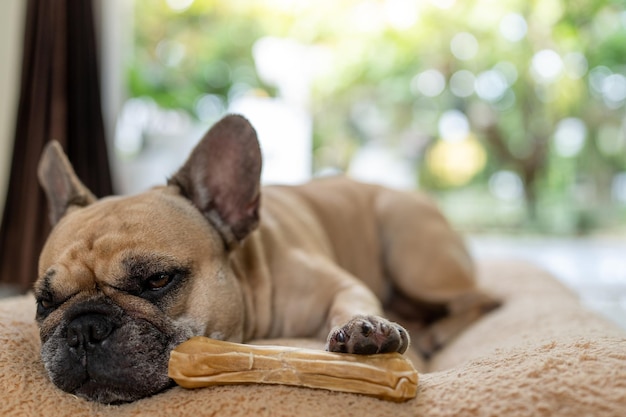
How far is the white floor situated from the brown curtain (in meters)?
2.75

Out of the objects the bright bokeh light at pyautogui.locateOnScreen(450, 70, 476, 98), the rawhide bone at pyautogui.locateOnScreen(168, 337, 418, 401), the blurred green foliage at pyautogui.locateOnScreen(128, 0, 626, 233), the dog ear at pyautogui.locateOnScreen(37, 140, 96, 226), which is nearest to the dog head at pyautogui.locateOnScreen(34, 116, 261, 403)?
the rawhide bone at pyautogui.locateOnScreen(168, 337, 418, 401)

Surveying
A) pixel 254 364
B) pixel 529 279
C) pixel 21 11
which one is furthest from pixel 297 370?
pixel 21 11

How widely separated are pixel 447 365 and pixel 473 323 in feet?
1.89

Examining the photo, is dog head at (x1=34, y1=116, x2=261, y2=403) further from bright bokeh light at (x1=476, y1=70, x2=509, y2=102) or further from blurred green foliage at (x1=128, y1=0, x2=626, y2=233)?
bright bokeh light at (x1=476, y1=70, x2=509, y2=102)

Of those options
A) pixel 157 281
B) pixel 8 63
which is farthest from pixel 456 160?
pixel 157 281

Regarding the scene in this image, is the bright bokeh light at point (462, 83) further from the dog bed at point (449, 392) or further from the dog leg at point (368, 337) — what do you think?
the dog leg at point (368, 337)

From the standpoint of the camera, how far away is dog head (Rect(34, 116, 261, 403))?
1299 millimetres

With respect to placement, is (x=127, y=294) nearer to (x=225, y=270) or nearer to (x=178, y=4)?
(x=225, y=270)

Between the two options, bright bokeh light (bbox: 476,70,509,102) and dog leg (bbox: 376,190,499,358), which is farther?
bright bokeh light (bbox: 476,70,509,102)

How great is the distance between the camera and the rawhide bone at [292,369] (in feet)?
3.71

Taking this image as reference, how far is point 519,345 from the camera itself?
148 centimetres

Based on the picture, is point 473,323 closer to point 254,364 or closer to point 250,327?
point 250,327

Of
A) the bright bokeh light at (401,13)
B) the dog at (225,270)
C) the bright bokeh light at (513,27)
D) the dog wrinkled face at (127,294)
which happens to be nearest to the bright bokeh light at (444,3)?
the bright bokeh light at (401,13)

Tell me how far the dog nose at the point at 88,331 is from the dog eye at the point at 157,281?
0.14 meters
